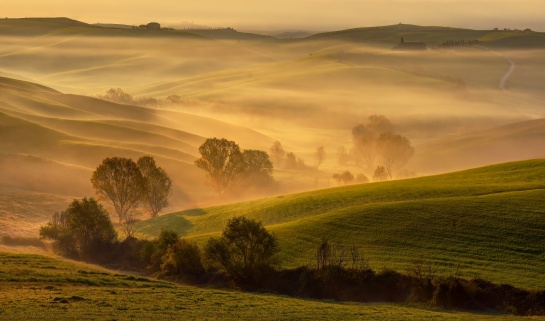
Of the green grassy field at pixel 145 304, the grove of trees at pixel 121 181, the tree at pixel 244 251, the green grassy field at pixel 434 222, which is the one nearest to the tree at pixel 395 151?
the green grassy field at pixel 434 222

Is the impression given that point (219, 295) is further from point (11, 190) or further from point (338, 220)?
point (11, 190)

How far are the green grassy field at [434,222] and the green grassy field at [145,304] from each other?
9.49 meters

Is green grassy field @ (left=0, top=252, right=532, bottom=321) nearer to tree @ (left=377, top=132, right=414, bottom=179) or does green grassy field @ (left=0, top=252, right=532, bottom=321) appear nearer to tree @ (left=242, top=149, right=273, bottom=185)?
tree @ (left=242, top=149, right=273, bottom=185)

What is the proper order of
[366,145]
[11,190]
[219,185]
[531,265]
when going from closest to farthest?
[531,265] < [11,190] < [219,185] < [366,145]

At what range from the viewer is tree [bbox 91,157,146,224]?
94438 mm

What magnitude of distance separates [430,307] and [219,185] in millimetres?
80952

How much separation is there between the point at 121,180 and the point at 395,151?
8444 centimetres

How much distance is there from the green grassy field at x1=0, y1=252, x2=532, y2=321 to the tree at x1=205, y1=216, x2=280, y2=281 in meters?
5.13

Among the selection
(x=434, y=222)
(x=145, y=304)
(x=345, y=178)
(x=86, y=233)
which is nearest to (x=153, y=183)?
(x=86, y=233)

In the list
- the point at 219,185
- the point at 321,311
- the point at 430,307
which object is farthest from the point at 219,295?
the point at 219,185

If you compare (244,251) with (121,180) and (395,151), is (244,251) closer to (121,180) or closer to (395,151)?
(121,180)

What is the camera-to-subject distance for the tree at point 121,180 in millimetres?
94438

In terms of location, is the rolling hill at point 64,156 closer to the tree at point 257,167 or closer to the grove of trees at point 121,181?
the tree at point 257,167

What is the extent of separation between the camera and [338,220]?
7025cm
